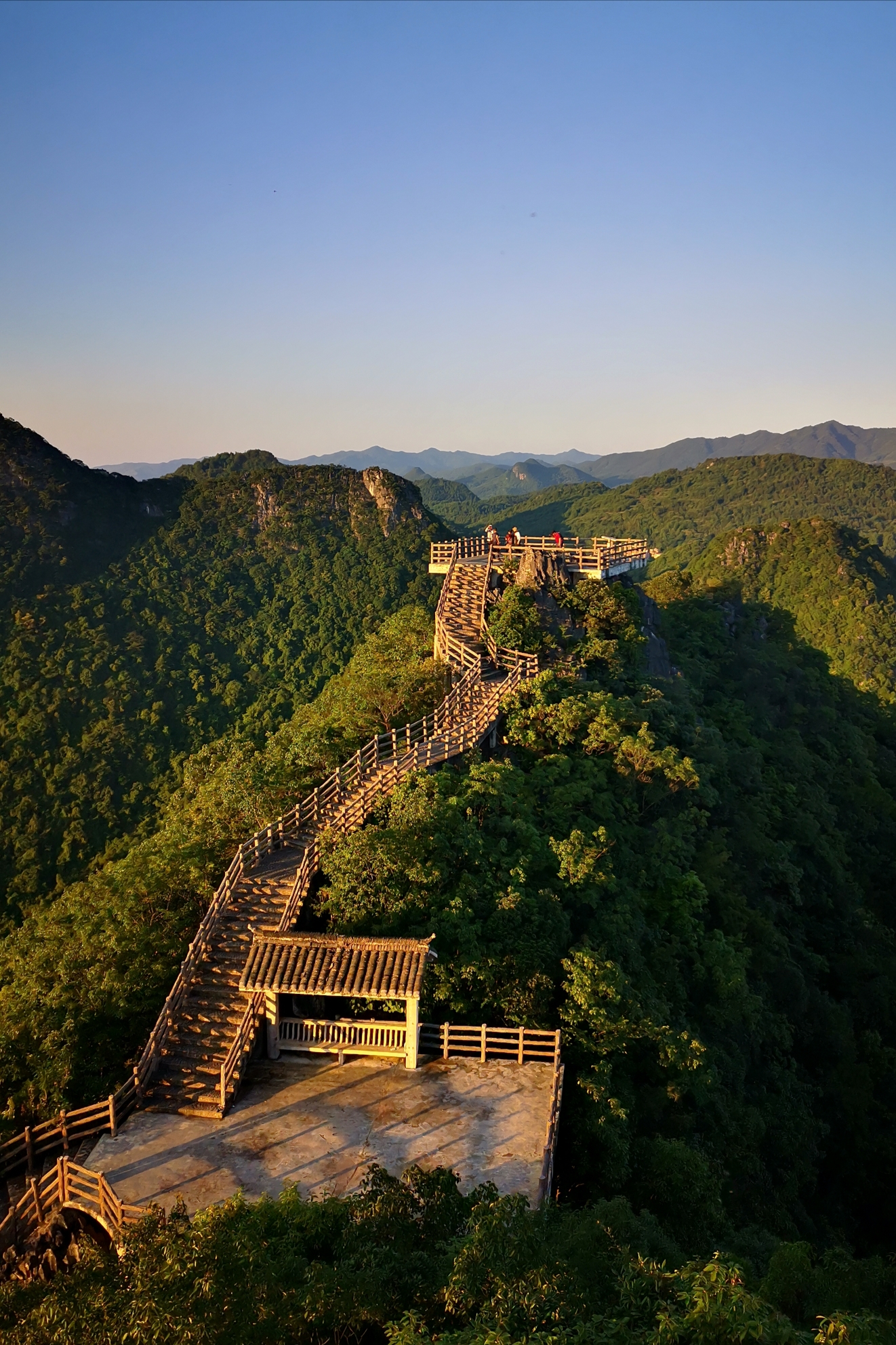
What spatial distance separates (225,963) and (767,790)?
26.0 metres

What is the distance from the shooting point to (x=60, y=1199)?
14.2m

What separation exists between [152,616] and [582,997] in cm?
5544

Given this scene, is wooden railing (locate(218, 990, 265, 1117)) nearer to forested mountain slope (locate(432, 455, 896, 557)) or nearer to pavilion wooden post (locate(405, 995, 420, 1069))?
pavilion wooden post (locate(405, 995, 420, 1069))

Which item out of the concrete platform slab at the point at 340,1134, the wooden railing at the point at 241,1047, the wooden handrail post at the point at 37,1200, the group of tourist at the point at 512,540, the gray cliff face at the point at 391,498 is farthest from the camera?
the gray cliff face at the point at 391,498

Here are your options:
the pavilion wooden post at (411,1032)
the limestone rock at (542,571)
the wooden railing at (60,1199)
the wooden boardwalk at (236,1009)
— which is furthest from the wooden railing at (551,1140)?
the limestone rock at (542,571)

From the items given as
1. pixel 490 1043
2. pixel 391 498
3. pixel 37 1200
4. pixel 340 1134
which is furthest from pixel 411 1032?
pixel 391 498

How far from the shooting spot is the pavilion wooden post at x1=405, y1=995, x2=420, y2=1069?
17.4 m

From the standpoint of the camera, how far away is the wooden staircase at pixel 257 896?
16969 mm

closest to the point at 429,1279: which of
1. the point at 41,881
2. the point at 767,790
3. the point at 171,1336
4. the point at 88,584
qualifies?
the point at 171,1336

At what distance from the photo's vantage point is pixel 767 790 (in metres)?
38.0

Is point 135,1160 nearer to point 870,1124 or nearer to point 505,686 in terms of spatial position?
point 505,686

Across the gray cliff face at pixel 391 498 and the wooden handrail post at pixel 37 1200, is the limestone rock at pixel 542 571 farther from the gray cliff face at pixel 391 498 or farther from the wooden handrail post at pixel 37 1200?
the gray cliff face at pixel 391 498

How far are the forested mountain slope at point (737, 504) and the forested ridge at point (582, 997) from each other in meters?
133

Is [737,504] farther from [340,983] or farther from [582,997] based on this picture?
[340,983]
